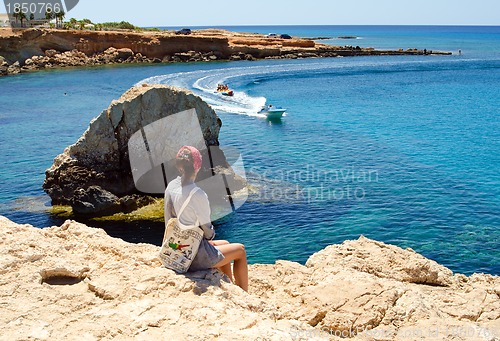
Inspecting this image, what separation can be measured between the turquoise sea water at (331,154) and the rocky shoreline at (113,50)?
11039mm

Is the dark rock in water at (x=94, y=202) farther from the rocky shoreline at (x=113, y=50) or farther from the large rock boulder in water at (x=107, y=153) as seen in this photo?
the rocky shoreline at (x=113, y=50)

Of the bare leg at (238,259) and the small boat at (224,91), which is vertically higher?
the bare leg at (238,259)

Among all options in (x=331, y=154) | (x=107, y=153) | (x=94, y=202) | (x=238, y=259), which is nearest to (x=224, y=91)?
(x=331, y=154)

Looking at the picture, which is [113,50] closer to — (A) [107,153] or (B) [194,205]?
(A) [107,153]

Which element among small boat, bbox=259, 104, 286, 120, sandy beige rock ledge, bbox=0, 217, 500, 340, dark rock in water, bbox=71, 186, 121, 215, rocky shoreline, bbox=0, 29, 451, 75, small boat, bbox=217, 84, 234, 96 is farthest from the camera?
rocky shoreline, bbox=0, 29, 451, 75

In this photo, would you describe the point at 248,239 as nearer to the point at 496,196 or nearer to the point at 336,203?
the point at 336,203

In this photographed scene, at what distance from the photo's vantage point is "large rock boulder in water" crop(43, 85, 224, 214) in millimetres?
23391

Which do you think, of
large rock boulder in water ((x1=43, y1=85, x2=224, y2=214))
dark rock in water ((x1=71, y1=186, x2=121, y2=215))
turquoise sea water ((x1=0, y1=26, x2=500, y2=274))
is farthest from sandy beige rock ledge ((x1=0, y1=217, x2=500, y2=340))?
large rock boulder in water ((x1=43, y1=85, x2=224, y2=214))

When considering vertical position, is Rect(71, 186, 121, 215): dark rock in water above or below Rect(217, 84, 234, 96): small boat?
below

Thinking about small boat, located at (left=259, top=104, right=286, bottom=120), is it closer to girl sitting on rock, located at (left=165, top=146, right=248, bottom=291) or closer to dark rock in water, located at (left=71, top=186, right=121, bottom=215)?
dark rock in water, located at (left=71, top=186, right=121, bottom=215)

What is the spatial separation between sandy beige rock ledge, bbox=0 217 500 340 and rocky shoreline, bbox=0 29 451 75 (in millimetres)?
72127

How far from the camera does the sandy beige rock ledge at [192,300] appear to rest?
587 centimetres

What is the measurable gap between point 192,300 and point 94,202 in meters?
17.3

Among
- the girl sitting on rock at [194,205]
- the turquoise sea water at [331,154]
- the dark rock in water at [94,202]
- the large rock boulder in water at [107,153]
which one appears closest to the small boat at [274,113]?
the turquoise sea water at [331,154]
